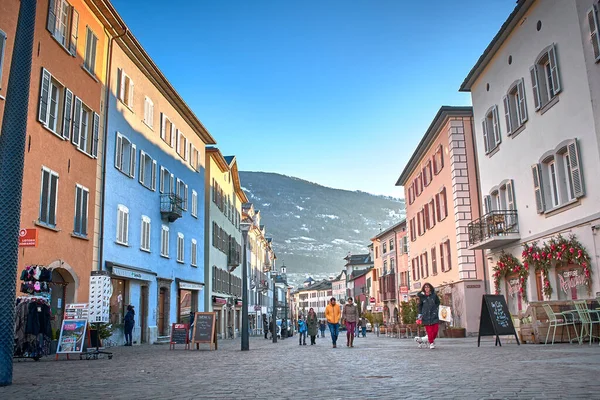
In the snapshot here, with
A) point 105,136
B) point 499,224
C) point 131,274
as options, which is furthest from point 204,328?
point 499,224

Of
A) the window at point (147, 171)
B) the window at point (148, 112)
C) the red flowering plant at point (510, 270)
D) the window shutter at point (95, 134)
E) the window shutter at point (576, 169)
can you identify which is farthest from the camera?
the window at point (148, 112)

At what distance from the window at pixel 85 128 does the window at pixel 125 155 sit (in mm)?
2177

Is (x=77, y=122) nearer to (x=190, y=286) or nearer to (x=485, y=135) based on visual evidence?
(x=485, y=135)

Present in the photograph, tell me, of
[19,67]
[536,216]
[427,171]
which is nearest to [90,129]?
[19,67]

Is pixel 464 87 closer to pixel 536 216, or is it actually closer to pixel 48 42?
pixel 536 216

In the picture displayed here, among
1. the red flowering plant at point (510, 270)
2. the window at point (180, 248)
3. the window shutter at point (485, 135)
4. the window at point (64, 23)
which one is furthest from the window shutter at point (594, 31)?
the window at point (180, 248)

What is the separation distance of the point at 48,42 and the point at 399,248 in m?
50.3

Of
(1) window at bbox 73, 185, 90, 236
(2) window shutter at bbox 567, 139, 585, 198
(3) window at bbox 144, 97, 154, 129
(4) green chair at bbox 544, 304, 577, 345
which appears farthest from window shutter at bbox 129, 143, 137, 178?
(4) green chair at bbox 544, 304, 577, 345

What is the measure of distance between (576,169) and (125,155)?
18.6 meters

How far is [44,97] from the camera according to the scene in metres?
19.2

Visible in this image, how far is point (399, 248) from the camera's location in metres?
65.1

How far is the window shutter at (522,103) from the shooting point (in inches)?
865

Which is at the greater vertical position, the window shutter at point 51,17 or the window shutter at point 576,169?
the window shutter at point 51,17

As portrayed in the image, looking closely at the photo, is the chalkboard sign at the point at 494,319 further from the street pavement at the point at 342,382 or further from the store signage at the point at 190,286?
the store signage at the point at 190,286
